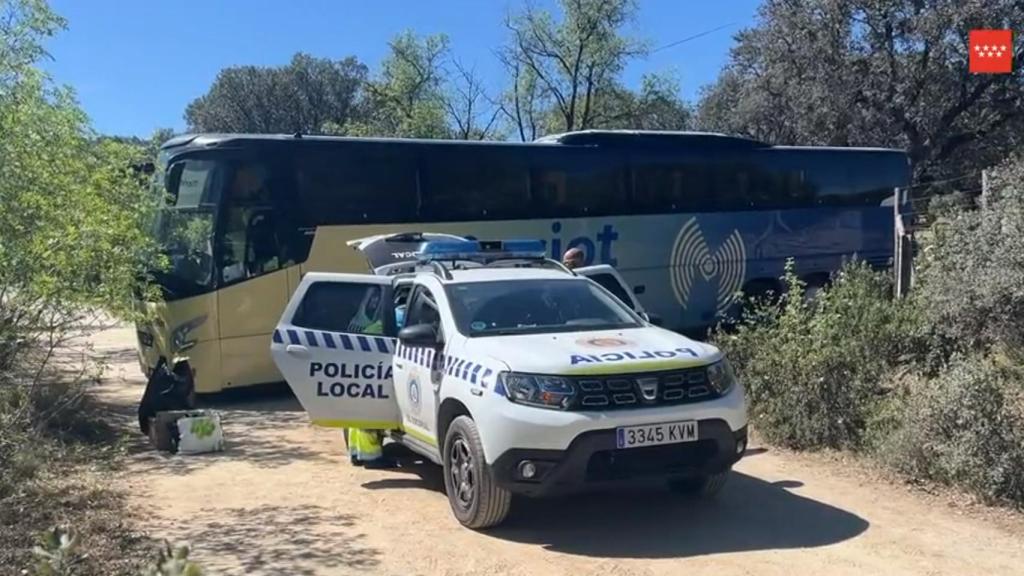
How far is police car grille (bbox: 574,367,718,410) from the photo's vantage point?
6246mm

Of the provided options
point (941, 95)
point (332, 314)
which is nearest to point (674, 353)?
point (332, 314)

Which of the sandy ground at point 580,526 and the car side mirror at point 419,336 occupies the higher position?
the car side mirror at point 419,336

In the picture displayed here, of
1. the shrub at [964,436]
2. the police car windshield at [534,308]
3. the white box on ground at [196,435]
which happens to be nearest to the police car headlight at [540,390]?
the police car windshield at [534,308]

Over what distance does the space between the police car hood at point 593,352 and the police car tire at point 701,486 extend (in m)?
0.99

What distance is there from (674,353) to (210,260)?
7.29 metres

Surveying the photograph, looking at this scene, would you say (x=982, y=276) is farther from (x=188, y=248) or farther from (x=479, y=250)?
(x=188, y=248)

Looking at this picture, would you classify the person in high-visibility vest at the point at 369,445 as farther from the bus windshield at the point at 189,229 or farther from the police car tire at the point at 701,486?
the bus windshield at the point at 189,229

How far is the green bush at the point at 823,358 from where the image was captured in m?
8.82

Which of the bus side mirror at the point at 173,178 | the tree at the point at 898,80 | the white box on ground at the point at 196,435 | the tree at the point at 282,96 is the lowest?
the white box on ground at the point at 196,435

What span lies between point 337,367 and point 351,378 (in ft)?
0.49

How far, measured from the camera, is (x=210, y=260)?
474 inches

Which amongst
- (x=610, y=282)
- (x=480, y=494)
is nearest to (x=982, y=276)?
(x=610, y=282)

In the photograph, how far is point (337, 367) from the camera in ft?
26.5

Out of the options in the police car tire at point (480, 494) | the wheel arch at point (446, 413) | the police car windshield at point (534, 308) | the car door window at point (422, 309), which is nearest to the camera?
the police car tire at point (480, 494)
